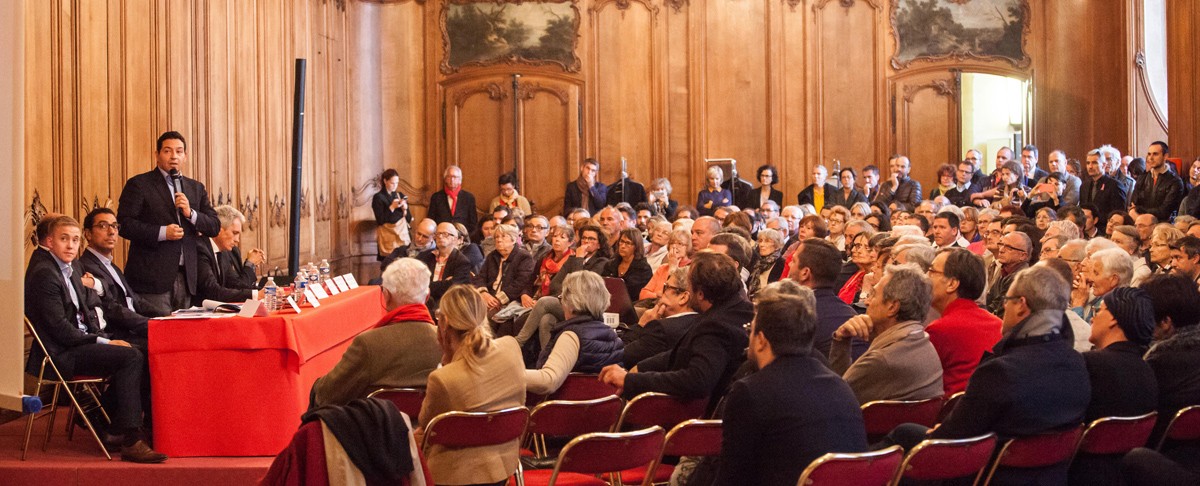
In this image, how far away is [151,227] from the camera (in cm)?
624

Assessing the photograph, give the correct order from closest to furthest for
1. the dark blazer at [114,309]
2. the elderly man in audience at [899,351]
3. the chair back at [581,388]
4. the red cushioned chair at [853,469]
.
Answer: the red cushioned chair at [853,469] → the elderly man in audience at [899,351] → the chair back at [581,388] → the dark blazer at [114,309]

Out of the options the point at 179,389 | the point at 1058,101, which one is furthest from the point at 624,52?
the point at 179,389

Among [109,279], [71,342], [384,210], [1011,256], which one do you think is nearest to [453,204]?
[384,210]

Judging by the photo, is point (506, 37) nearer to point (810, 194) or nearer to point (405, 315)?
point (810, 194)

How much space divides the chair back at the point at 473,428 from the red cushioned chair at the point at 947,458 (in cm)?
120

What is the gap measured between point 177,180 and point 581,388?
2.80m

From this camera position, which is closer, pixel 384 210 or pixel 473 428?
pixel 473 428

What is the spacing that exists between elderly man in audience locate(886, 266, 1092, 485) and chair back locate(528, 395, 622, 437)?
3.20 ft

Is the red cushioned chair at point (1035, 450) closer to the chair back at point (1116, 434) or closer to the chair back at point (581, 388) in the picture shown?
the chair back at point (1116, 434)

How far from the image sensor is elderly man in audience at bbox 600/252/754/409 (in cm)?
412

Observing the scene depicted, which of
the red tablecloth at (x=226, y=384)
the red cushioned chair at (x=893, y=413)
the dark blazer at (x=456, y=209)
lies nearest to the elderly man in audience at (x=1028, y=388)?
the red cushioned chair at (x=893, y=413)

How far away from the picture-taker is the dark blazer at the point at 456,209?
12.7m

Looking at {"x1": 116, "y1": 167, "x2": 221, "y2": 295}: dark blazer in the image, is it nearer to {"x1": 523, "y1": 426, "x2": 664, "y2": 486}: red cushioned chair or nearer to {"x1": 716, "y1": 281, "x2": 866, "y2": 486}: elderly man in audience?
{"x1": 523, "y1": 426, "x2": 664, "y2": 486}: red cushioned chair

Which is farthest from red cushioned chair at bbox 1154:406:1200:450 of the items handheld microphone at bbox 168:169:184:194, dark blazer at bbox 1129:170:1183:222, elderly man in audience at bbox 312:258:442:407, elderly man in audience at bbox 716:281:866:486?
dark blazer at bbox 1129:170:1183:222
